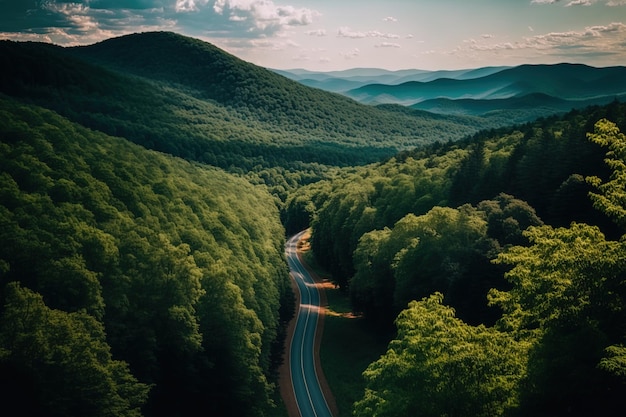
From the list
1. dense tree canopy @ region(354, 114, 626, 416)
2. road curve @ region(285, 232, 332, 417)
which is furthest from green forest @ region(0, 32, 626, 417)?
road curve @ region(285, 232, 332, 417)

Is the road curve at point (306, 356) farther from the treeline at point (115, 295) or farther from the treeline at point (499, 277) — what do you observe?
the treeline at point (499, 277)

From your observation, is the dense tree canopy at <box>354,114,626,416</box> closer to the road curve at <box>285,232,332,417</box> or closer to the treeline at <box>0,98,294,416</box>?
the treeline at <box>0,98,294,416</box>

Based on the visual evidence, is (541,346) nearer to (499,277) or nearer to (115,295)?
(499,277)

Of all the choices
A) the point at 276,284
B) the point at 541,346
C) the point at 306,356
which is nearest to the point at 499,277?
the point at 541,346

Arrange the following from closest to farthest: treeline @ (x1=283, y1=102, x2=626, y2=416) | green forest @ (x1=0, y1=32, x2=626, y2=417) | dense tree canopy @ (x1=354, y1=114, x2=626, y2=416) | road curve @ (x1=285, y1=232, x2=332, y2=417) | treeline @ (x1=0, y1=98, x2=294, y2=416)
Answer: dense tree canopy @ (x1=354, y1=114, x2=626, y2=416) < treeline @ (x1=283, y1=102, x2=626, y2=416) < green forest @ (x1=0, y1=32, x2=626, y2=417) < treeline @ (x1=0, y1=98, x2=294, y2=416) < road curve @ (x1=285, y1=232, x2=332, y2=417)

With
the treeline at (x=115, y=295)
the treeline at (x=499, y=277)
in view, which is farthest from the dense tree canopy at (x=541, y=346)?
the treeline at (x=115, y=295)

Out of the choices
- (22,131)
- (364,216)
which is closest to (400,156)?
(364,216)

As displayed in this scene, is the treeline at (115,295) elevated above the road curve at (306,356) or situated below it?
above
